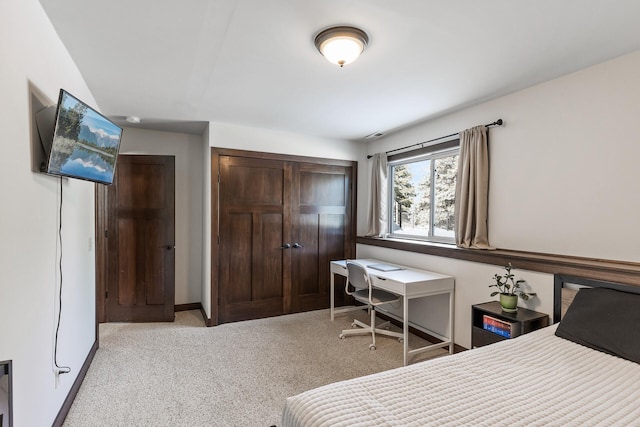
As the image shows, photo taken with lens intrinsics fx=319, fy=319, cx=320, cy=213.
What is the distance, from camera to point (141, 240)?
400 cm

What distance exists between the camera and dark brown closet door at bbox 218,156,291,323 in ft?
12.6

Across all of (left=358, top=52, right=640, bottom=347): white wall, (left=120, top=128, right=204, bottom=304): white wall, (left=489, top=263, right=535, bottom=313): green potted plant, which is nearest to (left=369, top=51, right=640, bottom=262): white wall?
(left=358, top=52, right=640, bottom=347): white wall

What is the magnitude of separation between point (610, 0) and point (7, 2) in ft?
8.97

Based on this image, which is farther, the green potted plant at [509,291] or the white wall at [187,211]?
the white wall at [187,211]

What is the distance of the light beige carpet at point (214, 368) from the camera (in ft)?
7.13

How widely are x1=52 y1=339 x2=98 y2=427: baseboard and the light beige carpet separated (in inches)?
1.6

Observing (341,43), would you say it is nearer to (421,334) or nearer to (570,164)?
(570,164)

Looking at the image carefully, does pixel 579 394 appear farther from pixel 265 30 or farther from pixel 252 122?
pixel 252 122

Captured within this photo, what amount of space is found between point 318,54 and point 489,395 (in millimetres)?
2127

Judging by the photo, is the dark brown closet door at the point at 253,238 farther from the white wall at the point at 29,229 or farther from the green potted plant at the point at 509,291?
the green potted plant at the point at 509,291

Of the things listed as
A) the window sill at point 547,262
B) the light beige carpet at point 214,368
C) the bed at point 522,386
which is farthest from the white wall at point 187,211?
the bed at point 522,386

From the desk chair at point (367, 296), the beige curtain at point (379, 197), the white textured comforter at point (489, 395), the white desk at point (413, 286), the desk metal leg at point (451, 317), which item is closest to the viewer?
the white textured comforter at point (489, 395)

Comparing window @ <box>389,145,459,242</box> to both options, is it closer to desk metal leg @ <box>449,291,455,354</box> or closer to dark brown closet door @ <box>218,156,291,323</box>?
desk metal leg @ <box>449,291,455,354</box>

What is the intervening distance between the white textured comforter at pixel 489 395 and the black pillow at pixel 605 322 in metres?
0.08
